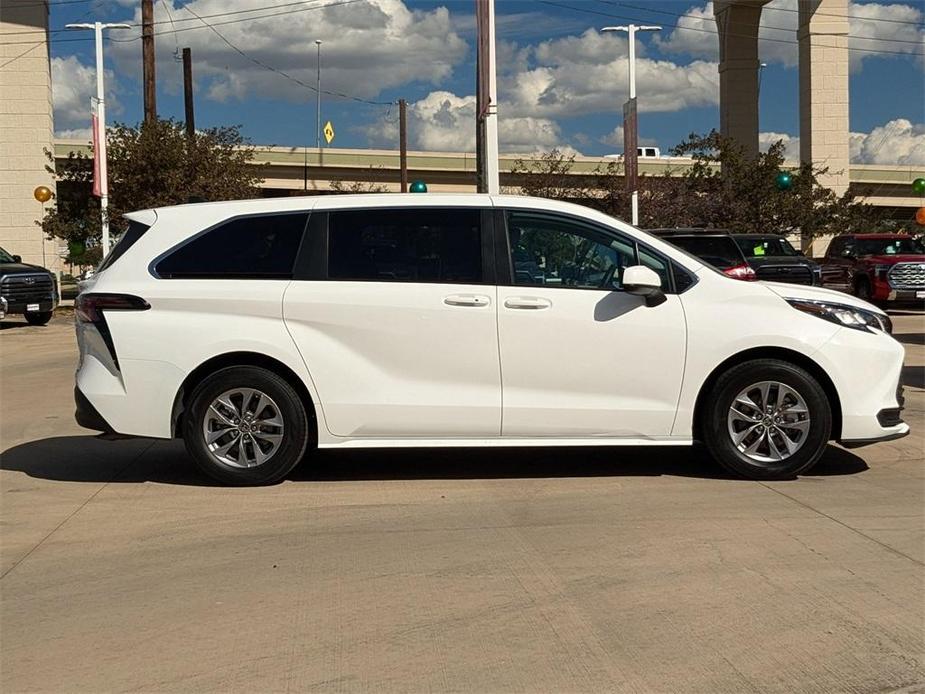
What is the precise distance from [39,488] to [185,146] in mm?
26694

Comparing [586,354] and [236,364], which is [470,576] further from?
[236,364]

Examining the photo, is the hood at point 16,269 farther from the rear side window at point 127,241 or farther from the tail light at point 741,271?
the rear side window at point 127,241

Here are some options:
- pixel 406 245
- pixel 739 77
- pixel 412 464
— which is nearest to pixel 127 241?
pixel 406 245

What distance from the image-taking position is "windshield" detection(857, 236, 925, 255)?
25.1 m

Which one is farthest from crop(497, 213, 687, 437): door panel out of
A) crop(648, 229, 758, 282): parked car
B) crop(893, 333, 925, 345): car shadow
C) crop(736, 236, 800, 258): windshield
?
crop(736, 236, 800, 258): windshield

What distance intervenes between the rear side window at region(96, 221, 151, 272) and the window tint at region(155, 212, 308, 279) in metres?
0.30

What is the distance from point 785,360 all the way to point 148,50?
30.8 meters

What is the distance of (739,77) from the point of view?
44469mm

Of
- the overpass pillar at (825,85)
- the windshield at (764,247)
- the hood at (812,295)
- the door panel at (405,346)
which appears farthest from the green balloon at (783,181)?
the door panel at (405,346)

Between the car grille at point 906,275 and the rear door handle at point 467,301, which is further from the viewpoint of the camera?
the car grille at point 906,275

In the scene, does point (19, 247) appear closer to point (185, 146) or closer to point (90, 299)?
point (185, 146)

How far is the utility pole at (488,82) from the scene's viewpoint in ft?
50.1

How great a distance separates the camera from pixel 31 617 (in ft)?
16.6

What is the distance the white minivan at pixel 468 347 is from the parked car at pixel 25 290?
59.5 ft
